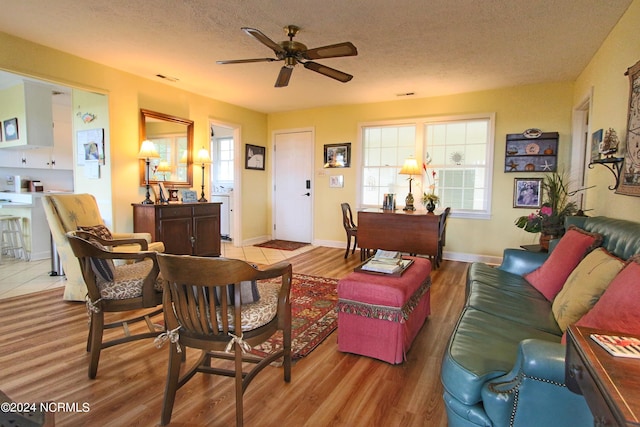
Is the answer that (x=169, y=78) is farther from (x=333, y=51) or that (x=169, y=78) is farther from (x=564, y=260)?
(x=564, y=260)

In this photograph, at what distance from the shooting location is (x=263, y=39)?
2.47m

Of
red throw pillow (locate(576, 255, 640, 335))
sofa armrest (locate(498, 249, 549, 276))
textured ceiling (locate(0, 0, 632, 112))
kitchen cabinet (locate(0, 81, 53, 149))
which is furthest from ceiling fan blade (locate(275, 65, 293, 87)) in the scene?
kitchen cabinet (locate(0, 81, 53, 149))

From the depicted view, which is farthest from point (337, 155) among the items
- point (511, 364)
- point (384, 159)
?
point (511, 364)

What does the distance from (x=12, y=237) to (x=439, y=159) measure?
6287 mm

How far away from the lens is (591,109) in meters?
3.40

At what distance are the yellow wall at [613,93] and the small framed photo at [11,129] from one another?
7.21 meters

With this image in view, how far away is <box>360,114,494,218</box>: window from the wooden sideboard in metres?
2.47

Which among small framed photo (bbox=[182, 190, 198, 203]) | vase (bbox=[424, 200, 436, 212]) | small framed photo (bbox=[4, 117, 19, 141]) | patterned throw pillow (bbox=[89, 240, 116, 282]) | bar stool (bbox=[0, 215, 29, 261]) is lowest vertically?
bar stool (bbox=[0, 215, 29, 261])

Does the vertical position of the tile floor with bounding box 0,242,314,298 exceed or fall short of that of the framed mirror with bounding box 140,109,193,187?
it falls short

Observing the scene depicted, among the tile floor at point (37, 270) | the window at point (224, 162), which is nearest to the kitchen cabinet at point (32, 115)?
the tile floor at point (37, 270)

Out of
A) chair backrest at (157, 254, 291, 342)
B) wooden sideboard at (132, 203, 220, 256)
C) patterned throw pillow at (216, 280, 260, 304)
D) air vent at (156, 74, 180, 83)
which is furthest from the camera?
air vent at (156, 74, 180, 83)

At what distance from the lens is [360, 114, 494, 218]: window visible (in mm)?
4922

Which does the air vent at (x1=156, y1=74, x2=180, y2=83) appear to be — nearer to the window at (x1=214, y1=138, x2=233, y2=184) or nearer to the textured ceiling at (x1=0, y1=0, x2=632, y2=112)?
the textured ceiling at (x1=0, y1=0, x2=632, y2=112)

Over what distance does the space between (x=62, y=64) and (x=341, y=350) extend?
3912 millimetres
